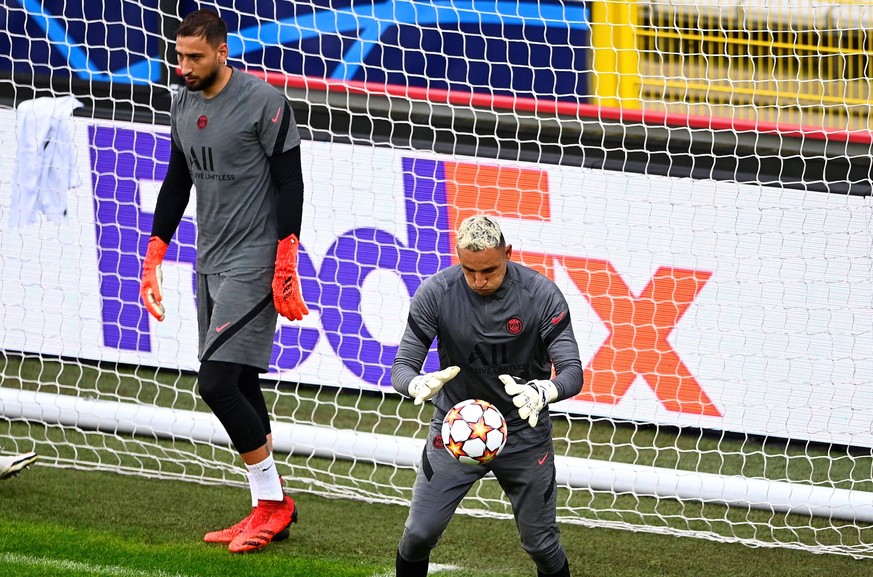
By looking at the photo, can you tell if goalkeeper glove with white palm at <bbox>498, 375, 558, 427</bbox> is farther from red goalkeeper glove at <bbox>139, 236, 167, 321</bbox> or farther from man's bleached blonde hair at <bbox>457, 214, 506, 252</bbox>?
red goalkeeper glove at <bbox>139, 236, 167, 321</bbox>

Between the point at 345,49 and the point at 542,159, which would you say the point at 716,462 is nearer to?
the point at 542,159

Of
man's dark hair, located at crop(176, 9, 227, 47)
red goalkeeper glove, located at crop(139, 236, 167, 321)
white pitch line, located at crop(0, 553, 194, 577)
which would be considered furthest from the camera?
red goalkeeper glove, located at crop(139, 236, 167, 321)

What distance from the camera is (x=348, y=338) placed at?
638 centimetres

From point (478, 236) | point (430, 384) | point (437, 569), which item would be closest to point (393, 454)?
point (437, 569)

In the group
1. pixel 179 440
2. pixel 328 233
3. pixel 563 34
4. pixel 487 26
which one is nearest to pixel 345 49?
pixel 487 26

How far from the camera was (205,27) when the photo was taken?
445cm

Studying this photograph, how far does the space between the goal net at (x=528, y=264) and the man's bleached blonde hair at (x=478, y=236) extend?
213cm

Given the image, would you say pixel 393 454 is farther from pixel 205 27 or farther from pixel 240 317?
pixel 205 27

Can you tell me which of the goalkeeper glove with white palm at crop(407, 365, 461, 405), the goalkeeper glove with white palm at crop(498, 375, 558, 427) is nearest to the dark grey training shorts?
the goalkeeper glove with white palm at crop(407, 365, 461, 405)

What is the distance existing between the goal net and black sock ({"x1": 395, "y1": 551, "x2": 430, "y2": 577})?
1567 mm

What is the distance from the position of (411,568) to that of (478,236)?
44.6 inches

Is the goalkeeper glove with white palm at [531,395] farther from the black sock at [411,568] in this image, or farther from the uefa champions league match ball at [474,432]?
the black sock at [411,568]

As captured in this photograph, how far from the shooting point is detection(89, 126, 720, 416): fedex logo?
6.01 meters

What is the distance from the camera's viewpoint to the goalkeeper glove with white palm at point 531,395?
347 cm
